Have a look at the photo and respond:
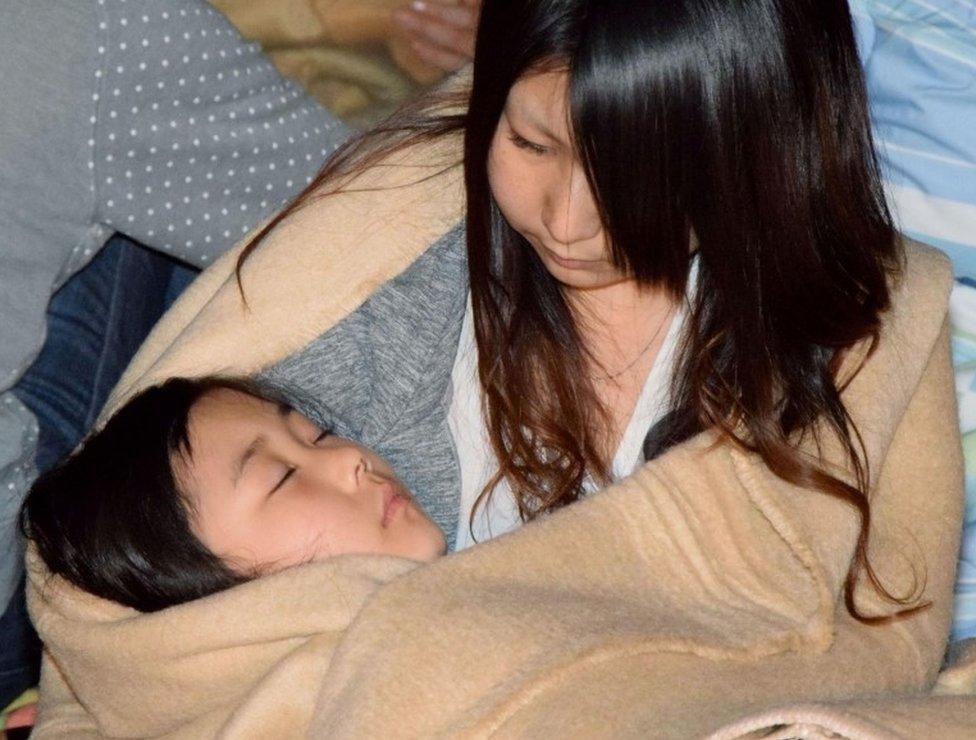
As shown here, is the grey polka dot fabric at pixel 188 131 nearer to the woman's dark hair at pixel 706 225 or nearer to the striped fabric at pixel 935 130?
the woman's dark hair at pixel 706 225

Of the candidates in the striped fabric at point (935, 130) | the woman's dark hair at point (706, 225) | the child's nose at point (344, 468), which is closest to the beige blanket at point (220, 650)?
the child's nose at point (344, 468)

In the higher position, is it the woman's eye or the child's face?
the woman's eye

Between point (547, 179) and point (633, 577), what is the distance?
343 mm

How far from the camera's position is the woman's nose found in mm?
1143

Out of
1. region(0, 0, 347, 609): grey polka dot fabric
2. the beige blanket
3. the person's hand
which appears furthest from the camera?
the person's hand

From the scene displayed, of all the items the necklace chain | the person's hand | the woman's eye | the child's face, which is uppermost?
the woman's eye

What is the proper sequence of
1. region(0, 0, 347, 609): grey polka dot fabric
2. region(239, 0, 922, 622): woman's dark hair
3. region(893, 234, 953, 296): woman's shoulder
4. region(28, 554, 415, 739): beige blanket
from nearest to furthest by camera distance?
region(239, 0, 922, 622): woman's dark hair, region(28, 554, 415, 739): beige blanket, region(893, 234, 953, 296): woman's shoulder, region(0, 0, 347, 609): grey polka dot fabric

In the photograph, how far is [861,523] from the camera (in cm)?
125

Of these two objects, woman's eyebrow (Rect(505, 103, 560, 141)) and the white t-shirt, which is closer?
woman's eyebrow (Rect(505, 103, 560, 141))

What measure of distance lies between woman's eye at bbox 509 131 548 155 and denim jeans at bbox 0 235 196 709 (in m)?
0.71

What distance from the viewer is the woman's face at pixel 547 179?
1124 millimetres

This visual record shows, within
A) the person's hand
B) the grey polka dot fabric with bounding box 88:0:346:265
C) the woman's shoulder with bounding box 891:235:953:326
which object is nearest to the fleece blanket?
the woman's shoulder with bounding box 891:235:953:326

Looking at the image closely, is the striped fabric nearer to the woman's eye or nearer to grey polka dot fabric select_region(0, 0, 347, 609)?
the woman's eye

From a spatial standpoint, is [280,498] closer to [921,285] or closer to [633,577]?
[633,577]
